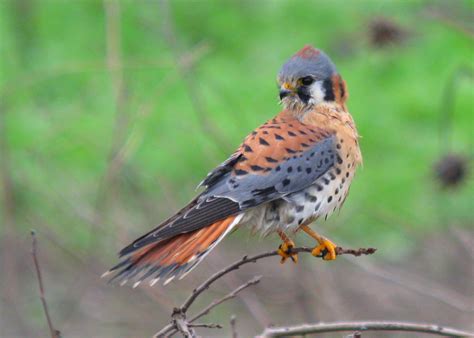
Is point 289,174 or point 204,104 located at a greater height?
point 204,104

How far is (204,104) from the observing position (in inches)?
346

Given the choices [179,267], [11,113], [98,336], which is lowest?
[179,267]

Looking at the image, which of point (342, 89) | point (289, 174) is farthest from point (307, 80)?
point (289, 174)

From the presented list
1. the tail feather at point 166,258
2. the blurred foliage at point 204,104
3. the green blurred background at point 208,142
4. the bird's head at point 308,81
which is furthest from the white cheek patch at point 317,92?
the blurred foliage at point 204,104

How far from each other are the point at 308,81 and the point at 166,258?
1029 mm

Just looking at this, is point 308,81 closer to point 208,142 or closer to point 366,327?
point 366,327

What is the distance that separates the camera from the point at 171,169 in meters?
8.52

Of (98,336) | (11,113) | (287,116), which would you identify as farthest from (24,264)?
(287,116)

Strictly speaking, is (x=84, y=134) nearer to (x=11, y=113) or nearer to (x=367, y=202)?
(x=11, y=113)

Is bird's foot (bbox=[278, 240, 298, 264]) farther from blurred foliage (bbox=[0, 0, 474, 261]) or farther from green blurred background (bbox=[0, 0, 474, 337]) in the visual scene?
blurred foliage (bbox=[0, 0, 474, 261])

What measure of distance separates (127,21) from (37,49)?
76cm

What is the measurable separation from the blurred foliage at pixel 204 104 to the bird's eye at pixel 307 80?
7.32ft

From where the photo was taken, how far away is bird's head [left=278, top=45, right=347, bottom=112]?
4.41 meters

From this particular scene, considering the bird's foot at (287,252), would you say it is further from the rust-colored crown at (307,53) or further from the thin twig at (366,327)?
the thin twig at (366,327)
